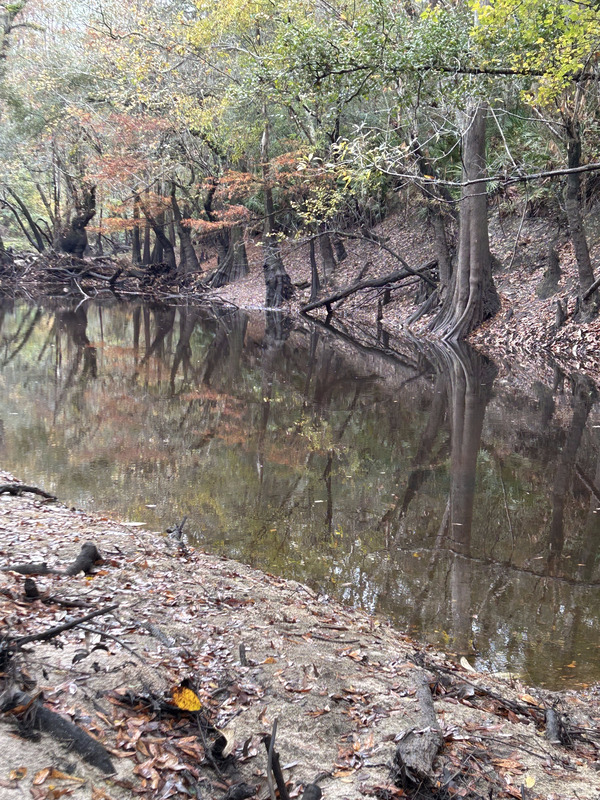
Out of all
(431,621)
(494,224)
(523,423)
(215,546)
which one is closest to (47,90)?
(494,224)

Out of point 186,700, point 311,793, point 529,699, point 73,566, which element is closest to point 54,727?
point 186,700

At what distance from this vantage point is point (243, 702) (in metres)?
3.31

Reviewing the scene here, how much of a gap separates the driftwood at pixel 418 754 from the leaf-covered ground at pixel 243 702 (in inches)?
1.8

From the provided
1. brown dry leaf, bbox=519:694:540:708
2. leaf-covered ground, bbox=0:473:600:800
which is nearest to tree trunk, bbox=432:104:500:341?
leaf-covered ground, bbox=0:473:600:800

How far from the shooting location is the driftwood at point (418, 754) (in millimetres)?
2738

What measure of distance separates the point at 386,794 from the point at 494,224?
28.2 m

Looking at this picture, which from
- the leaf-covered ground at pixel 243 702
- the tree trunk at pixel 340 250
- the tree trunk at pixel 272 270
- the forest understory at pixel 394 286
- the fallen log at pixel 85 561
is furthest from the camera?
the tree trunk at pixel 340 250

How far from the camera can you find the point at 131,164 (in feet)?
104

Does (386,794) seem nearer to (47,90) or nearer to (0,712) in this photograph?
(0,712)

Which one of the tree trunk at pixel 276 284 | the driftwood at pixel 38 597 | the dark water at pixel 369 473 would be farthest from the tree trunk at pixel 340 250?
the driftwood at pixel 38 597

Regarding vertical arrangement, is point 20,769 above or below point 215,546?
above

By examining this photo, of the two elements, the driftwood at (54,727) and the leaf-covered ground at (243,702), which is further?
the leaf-covered ground at (243,702)

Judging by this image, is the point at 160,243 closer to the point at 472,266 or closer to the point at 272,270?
the point at 272,270

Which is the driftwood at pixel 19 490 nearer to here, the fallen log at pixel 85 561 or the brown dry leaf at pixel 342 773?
the fallen log at pixel 85 561
